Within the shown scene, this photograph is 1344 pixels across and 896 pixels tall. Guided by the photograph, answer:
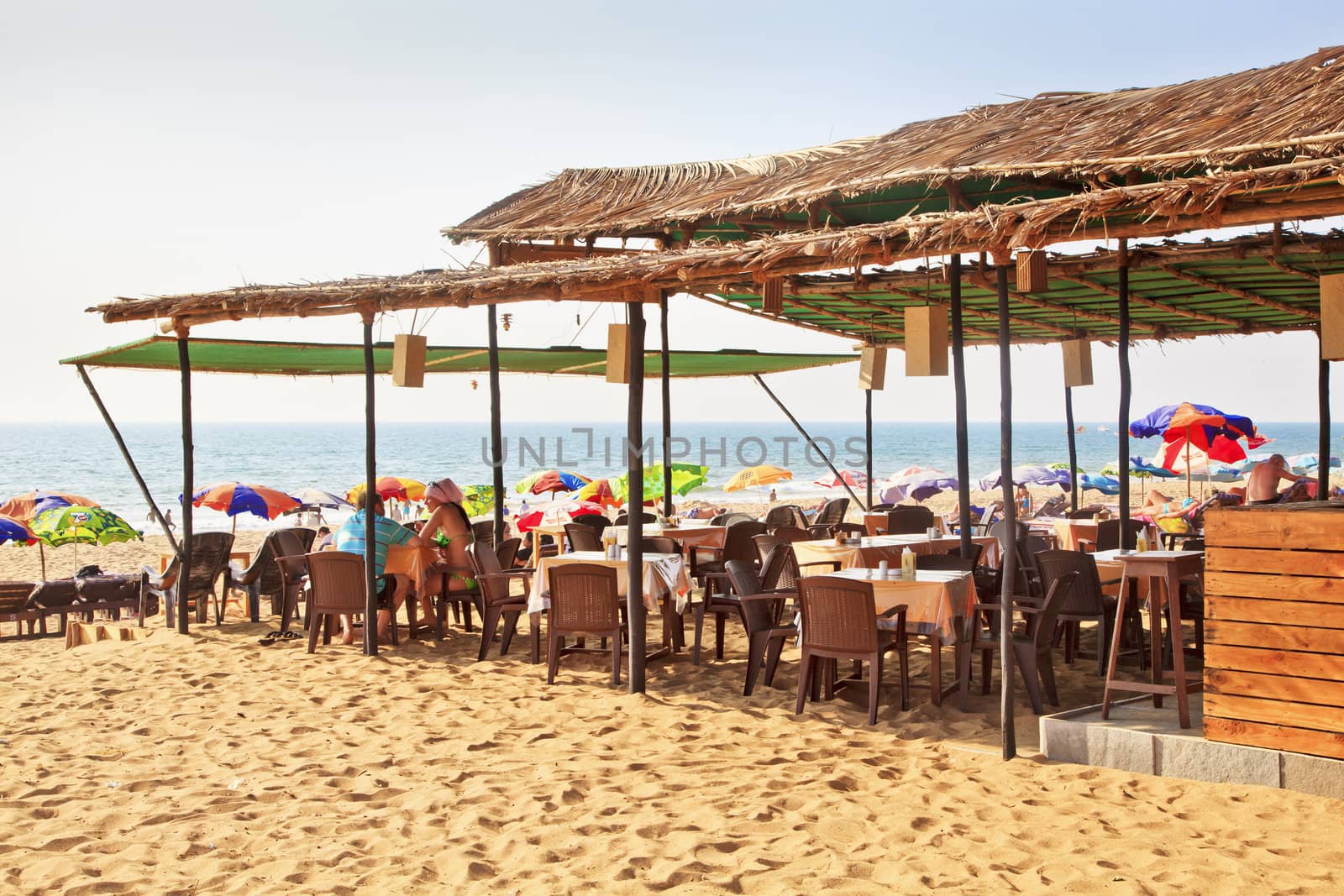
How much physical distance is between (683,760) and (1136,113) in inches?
189

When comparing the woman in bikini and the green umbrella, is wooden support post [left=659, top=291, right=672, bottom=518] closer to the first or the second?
the green umbrella

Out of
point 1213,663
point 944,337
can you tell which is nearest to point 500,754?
point 1213,663

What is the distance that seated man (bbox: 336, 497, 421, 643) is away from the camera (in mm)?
8164

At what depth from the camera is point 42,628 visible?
1213 cm

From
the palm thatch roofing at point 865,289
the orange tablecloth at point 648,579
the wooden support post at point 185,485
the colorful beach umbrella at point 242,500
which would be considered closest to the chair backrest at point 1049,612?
the palm thatch roofing at point 865,289

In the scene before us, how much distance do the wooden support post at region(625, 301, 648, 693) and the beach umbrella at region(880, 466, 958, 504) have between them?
9.65 metres

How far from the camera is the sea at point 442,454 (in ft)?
157

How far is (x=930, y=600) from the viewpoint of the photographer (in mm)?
5871

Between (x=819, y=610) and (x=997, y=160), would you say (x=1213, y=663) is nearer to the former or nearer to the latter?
(x=819, y=610)

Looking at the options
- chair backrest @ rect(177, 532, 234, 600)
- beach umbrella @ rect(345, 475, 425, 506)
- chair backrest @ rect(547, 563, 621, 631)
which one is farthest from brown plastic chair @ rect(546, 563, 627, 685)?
beach umbrella @ rect(345, 475, 425, 506)

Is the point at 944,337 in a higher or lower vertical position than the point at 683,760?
higher

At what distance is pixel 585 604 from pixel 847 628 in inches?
69.0

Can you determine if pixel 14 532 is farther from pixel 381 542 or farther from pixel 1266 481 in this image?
pixel 1266 481

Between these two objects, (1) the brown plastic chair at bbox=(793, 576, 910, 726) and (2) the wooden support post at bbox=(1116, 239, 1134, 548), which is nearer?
(1) the brown plastic chair at bbox=(793, 576, 910, 726)
